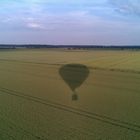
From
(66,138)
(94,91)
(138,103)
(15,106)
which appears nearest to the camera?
(66,138)

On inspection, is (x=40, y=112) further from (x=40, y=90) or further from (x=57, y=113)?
(x=40, y=90)

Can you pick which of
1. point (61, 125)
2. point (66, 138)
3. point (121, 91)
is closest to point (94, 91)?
point (121, 91)

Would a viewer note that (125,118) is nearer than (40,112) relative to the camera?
Yes

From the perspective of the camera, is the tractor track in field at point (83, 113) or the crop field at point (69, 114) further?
the tractor track in field at point (83, 113)

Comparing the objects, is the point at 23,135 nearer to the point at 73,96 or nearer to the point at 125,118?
the point at 125,118

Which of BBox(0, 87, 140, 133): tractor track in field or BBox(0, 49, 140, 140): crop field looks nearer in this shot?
BBox(0, 49, 140, 140): crop field

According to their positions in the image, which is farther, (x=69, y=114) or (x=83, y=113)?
(x=83, y=113)

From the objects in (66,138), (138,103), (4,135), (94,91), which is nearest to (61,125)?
(66,138)

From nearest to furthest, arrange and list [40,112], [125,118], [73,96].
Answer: [125,118] < [40,112] < [73,96]

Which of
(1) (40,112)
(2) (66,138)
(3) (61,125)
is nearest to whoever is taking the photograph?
(2) (66,138)
